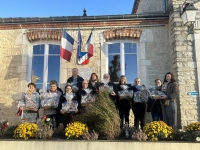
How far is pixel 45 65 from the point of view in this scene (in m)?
7.43

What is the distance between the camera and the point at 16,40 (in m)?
7.53

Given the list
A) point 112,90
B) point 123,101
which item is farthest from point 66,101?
point 123,101

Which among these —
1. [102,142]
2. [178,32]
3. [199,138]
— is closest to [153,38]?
[178,32]

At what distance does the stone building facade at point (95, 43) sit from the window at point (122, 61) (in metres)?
0.03

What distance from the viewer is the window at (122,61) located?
735 centimetres

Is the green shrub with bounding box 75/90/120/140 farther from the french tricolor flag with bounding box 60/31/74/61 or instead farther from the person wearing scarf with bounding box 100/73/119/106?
the french tricolor flag with bounding box 60/31/74/61

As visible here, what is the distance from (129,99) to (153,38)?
277 centimetres

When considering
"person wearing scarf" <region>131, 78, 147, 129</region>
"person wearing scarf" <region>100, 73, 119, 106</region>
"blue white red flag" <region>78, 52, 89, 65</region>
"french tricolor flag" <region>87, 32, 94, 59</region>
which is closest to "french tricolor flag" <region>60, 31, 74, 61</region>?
"blue white red flag" <region>78, 52, 89, 65</region>

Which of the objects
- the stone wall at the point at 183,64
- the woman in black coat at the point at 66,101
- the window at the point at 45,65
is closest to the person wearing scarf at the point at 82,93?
the woman in black coat at the point at 66,101

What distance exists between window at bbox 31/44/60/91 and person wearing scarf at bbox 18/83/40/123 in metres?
1.85

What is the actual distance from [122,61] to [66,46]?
6.00 feet

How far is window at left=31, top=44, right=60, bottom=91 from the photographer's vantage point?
7.38 meters

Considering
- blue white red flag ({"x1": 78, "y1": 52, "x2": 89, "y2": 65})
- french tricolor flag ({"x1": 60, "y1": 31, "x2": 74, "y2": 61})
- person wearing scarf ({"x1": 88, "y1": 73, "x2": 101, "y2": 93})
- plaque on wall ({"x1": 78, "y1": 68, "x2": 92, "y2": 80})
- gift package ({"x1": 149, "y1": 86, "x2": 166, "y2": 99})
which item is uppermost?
french tricolor flag ({"x1": 60, "y1": 31, "x2": 74, "y2": 61})

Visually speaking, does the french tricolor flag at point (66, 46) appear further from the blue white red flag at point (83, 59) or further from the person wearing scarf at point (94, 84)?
the person wearing scarf at point (94, 84)
